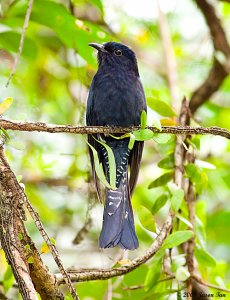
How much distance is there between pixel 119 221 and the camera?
330 cm

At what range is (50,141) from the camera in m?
5.68

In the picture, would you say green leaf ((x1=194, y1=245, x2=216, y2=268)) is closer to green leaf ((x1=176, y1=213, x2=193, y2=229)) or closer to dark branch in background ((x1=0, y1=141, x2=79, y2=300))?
green leaf ((x1=176, y1=213, x2=193, y2=229))

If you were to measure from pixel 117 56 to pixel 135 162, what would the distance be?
2.67 ft

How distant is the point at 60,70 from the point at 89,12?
2.27ft

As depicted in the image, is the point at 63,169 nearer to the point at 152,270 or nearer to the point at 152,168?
the point at 152,168

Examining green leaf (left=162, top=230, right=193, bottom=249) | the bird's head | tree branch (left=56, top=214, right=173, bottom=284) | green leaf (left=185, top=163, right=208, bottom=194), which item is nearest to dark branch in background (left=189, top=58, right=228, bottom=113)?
the bird's head

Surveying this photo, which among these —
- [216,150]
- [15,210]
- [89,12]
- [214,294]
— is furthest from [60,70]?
[15,210]

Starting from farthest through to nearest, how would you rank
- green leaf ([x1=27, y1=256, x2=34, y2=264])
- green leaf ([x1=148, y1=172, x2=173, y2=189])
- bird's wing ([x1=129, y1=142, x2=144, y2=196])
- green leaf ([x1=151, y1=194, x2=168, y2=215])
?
1. bird's wing ([x1=129, y1=142, x2=144, y2=196])
2. green leaf ([x1=148, y1=172, x2=173, y2=189])
3. green leaf ([x1=151, y1=194, x2=168, y2=215])
4. green leaf ([x1=27, y1=256, x2=34, y2=264])

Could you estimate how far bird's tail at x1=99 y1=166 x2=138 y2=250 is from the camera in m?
3.09

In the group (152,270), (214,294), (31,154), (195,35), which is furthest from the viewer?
(195,35)

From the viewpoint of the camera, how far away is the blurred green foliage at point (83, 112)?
3.90m

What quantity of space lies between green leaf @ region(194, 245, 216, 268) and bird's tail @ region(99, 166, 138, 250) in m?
0.40

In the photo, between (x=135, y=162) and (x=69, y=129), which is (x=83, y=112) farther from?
(x=69, y=129)

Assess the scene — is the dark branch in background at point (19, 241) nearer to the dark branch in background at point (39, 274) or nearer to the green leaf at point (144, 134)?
the dark branch in background at point (39, 274)
